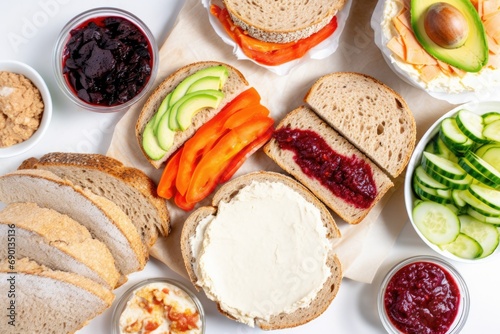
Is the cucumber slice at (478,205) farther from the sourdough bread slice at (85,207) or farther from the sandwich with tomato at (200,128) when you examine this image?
the sourdough bread slice at (85,207)

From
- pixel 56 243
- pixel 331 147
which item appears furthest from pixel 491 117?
pixel 56 243

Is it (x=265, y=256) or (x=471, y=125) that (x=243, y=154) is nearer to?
(x=265, y=256)

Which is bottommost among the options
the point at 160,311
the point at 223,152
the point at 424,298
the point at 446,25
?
the point at 160,311

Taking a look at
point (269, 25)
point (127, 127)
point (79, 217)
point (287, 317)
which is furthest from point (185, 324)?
point (269, 25)

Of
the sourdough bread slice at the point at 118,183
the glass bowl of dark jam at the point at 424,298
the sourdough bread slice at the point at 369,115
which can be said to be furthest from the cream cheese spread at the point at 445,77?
the sourdough bread slice at the point at 118,183

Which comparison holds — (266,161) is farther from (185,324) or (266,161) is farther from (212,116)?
(185,324)

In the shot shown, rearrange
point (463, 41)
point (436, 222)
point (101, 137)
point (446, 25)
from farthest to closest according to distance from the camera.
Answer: point (101, 137) < point (436, 222) < point (463, 41) < point (446, 25)

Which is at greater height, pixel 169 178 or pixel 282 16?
pixel 282 16
